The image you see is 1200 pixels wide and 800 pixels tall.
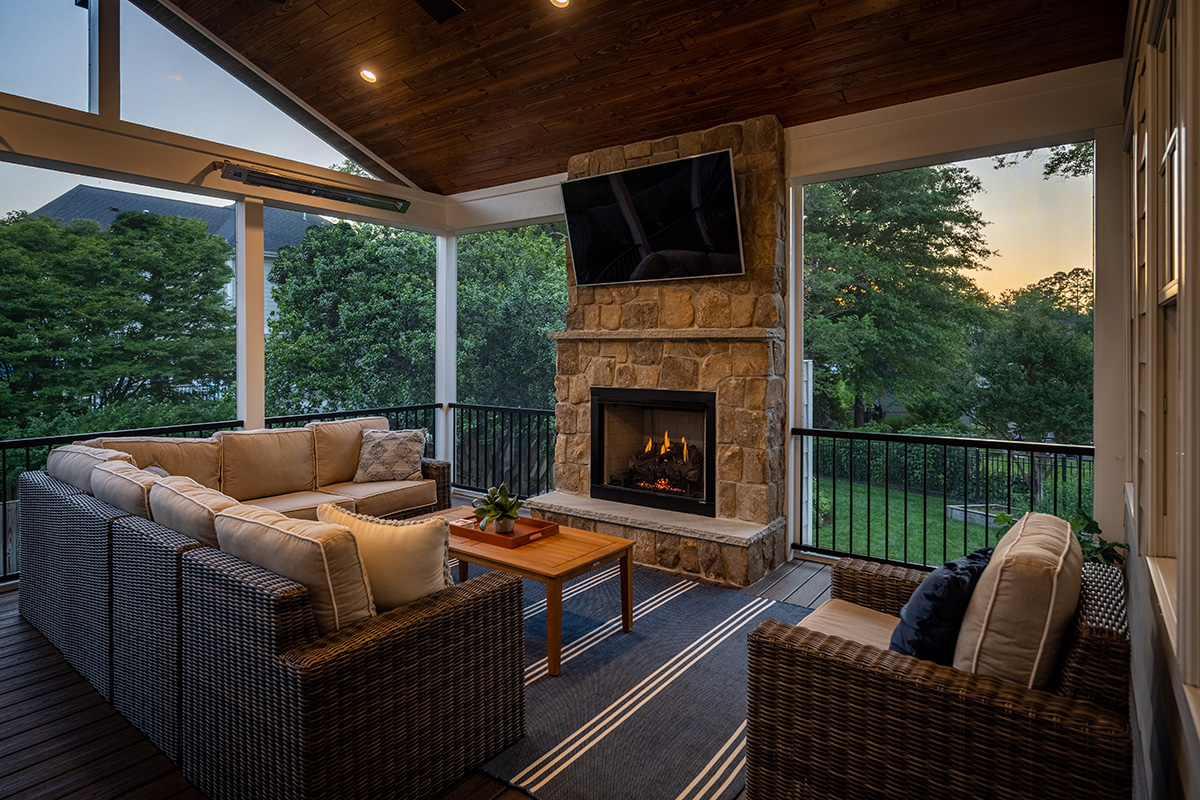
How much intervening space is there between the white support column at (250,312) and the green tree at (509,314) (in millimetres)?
2122

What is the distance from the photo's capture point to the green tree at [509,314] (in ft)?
22.0

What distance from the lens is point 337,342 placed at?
7078 mm

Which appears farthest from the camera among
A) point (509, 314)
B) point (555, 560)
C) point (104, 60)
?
point (509, 314)

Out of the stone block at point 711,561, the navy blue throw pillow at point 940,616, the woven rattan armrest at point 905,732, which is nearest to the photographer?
the woven rattan armrest at point 905,732

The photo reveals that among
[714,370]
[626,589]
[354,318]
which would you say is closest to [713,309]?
[714,370]

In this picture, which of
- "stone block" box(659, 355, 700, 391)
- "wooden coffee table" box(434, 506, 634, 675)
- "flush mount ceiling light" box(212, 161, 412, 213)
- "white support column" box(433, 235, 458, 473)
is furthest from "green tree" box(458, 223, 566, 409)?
"wooden coffee table" box(434, 506, 634, 675)

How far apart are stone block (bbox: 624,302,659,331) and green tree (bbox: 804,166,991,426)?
1.03 meters

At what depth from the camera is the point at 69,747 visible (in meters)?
2.24

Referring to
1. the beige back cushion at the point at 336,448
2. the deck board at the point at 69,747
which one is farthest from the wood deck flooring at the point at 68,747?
the beige back cushion at the point at 336,448

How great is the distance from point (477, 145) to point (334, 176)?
119 cm

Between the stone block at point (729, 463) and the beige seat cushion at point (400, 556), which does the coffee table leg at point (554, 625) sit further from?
the stone block at point (729, 463)

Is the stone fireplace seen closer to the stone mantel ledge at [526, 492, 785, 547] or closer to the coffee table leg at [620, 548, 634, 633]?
the stone mantel ledge at [526, 492, 785, 547]

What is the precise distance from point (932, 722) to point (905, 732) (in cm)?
7

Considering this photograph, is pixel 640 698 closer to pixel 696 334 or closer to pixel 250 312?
pixel 696 334
